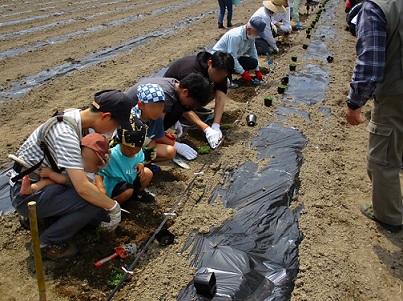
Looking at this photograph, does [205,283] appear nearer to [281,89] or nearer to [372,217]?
[372,217]

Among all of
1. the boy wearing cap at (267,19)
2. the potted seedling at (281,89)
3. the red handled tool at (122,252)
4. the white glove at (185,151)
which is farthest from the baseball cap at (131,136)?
the boy wearing cap at (267,19)

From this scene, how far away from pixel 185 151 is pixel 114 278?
187cm

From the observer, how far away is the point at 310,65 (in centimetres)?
757

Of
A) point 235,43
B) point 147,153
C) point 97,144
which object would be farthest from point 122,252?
point 235,43

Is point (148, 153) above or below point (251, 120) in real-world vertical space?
above

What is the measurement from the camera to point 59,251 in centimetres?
266

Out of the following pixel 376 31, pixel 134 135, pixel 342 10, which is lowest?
pixel 342 10

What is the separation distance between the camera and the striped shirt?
93.7 inches

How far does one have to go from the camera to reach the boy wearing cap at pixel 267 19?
7.66 meters

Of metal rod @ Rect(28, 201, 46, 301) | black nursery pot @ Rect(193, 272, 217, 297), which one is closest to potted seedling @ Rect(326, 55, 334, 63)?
black nursery pot @ Rect(193, 272, 217, 297)

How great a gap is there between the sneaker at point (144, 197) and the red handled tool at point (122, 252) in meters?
0.62

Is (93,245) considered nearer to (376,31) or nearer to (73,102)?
(376,31)

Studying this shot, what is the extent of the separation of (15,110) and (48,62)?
247cm

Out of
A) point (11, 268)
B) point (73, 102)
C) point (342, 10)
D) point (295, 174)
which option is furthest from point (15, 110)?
point (342, 10)
